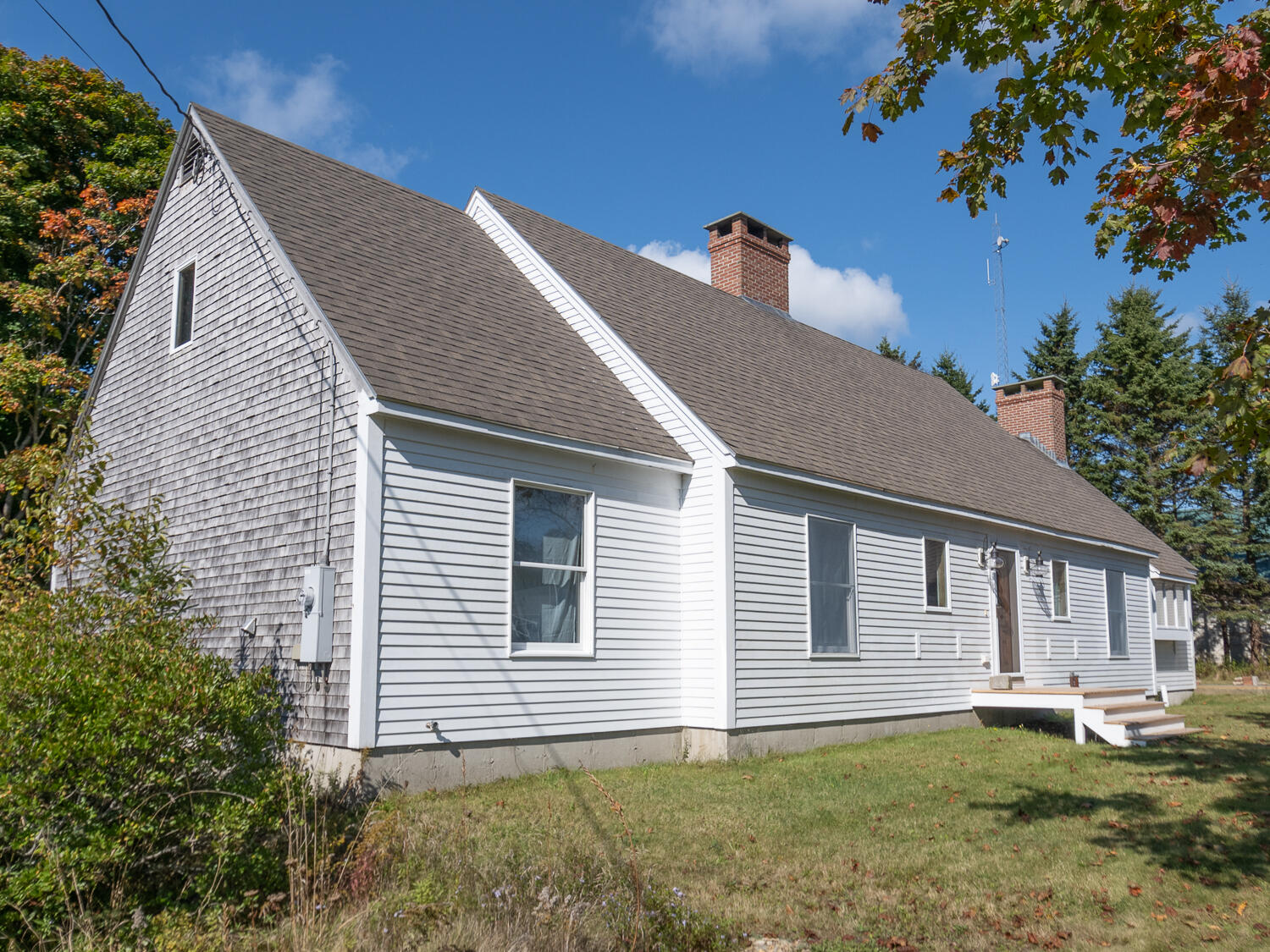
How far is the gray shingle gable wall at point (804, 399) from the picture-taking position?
42.2ft

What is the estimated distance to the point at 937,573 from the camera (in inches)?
587

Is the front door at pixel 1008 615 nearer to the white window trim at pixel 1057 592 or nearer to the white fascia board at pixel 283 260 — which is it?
the white window trim at pixel 1057 592

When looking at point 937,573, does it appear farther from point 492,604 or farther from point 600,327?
point 492,604

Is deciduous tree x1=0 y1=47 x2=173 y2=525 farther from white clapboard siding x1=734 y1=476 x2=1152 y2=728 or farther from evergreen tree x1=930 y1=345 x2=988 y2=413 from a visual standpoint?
evergreen tree x1=930 y1=345 x2=988 y2=413

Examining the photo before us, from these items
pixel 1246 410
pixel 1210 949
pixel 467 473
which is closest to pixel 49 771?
pixel 467 473

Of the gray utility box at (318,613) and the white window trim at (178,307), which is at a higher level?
the white window trim at (178,307)

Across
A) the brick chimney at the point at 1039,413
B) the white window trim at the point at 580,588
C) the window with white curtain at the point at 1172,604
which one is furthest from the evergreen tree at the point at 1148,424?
the white window trim at the point at 580,588

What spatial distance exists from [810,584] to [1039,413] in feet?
50.5

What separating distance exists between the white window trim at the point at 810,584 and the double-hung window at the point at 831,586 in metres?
0.01

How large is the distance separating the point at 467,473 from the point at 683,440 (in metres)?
3.14

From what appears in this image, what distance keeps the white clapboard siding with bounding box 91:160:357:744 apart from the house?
43 mm

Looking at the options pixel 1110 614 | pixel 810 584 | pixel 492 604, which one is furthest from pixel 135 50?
pixel 1110 614

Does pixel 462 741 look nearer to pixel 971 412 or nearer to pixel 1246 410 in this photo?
pixel 1246 410

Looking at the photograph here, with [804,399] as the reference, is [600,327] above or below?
above
